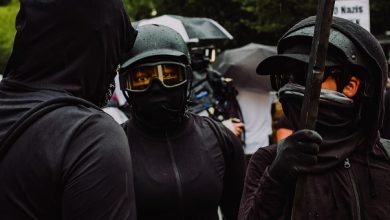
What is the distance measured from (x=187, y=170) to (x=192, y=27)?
17.2 ft

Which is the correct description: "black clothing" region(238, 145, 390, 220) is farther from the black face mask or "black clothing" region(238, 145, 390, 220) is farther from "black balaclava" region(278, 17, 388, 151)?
the black face mask

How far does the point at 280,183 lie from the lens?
2.27 m

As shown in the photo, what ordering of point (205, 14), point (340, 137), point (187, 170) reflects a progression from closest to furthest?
point (340, 137)
point (187, 170)
point (205, 14)

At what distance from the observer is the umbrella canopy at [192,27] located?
316 inches

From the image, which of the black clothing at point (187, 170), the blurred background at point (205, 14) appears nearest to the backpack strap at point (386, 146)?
the black clothing at point (187, 170)

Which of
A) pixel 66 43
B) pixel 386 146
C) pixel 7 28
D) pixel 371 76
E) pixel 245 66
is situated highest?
pixel 66 43

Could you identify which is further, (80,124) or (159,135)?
(159,135)

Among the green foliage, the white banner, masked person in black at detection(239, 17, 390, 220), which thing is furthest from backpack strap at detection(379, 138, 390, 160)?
the green foliage

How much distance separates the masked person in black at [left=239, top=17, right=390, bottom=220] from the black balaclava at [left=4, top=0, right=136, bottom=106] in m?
0.76

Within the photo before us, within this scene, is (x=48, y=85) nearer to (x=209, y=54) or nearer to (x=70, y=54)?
(x=70, y=54)

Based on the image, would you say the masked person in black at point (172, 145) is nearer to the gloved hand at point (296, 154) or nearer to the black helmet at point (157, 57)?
the black helmet at point (157, 57)

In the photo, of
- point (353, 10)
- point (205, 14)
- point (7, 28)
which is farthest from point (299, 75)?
point (7, 28)

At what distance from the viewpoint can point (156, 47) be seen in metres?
3.48

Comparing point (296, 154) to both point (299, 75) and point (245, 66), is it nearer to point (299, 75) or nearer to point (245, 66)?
point (299, 75)
